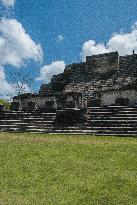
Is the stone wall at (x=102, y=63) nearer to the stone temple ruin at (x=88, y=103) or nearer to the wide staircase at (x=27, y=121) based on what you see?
the stone temple ruin at (x=88, y=103)

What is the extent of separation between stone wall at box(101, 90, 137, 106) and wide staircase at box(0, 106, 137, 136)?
5.39 meters

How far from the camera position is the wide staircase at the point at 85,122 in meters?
16.2

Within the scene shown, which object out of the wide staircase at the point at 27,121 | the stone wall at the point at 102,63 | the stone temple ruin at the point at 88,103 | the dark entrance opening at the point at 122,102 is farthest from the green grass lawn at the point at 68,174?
the stone wall at the point at 102,63

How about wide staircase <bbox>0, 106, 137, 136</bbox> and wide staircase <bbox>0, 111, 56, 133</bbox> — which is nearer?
wide staircase <bbox>0, 106, 137, 136</bbox>

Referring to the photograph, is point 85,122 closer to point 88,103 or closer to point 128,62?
point 88,103

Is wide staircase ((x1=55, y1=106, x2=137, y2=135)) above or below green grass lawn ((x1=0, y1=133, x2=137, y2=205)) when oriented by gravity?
above

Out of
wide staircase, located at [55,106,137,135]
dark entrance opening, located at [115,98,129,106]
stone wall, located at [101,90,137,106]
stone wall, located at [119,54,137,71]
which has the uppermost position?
stone wall, located at [119,54,137,71]

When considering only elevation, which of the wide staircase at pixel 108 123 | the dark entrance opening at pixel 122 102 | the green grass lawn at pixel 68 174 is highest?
the dark entrance opening at pixel 122 102

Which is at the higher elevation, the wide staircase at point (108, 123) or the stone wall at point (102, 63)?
the stone wall at point (102, 63)

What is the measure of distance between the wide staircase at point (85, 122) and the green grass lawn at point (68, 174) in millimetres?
4301

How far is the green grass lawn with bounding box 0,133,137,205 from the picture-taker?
20.5 feet

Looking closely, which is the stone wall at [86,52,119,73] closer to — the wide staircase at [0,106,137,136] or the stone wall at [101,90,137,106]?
the stone wall at [101,90,137,106]

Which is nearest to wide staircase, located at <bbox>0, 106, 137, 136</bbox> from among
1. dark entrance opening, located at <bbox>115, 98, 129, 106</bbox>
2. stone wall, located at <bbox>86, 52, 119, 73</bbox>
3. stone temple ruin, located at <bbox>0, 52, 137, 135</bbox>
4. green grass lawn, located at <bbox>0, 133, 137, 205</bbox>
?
stone temple ruin, located at <bbox>0, 52, 137, 135</bbox>

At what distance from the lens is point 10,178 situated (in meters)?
7.45
